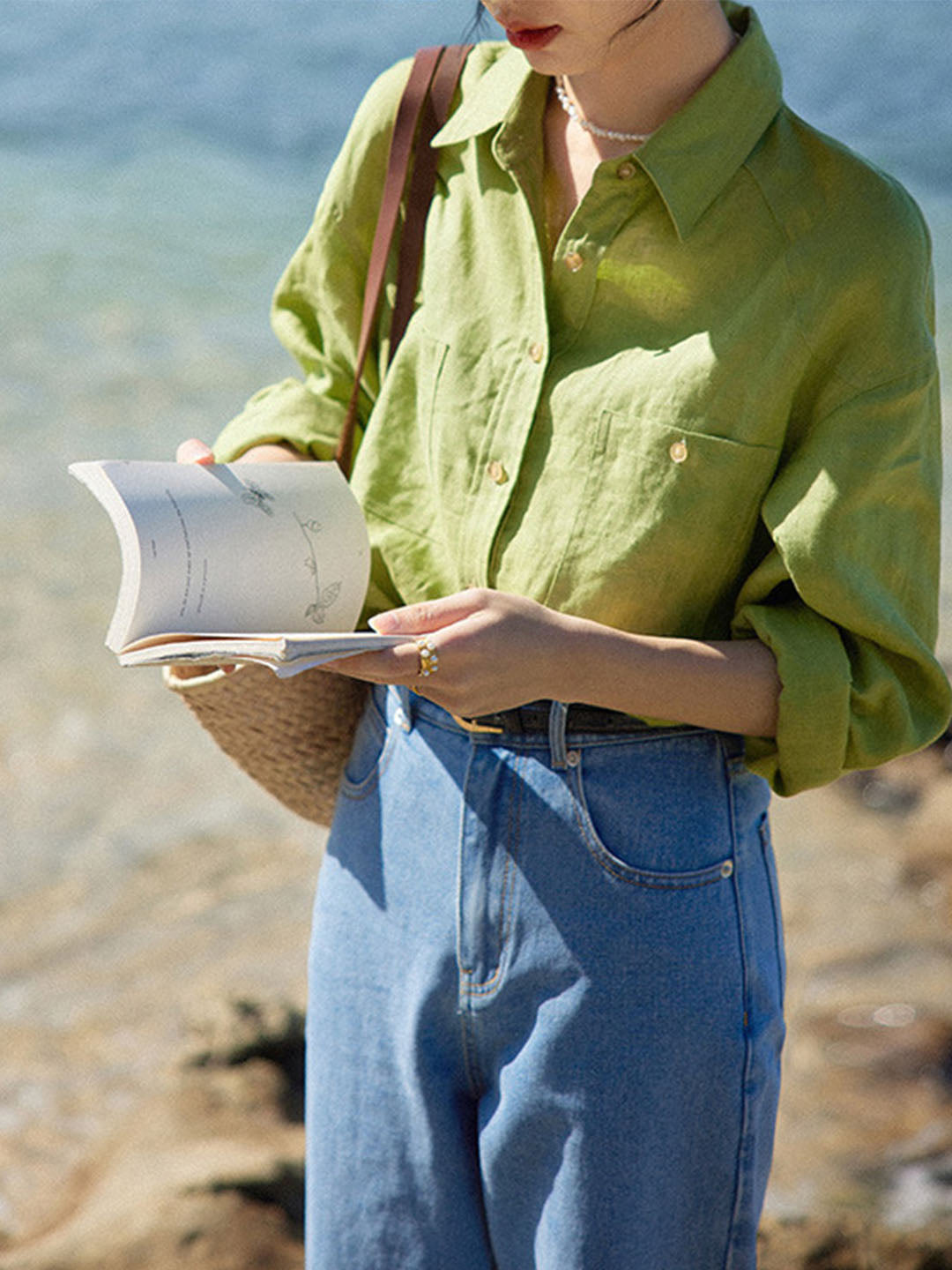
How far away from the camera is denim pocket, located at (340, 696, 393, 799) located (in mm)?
A: 1572

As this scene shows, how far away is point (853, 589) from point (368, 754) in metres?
0.51

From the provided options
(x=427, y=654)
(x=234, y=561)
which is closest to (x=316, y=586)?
(x=234, y=561)

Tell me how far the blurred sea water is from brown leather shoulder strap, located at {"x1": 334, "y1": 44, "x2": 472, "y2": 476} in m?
2.89

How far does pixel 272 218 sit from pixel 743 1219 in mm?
8264

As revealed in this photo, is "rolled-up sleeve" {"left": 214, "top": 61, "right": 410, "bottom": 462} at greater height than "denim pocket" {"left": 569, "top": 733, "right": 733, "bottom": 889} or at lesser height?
greater

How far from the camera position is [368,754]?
1.59 metres

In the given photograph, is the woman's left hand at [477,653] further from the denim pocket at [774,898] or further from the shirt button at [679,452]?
the denim pocket at [774,898]

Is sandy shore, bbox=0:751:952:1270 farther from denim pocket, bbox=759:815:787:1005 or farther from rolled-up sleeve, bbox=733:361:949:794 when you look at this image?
rolled-up sleeve, bbox=733:361:949:794

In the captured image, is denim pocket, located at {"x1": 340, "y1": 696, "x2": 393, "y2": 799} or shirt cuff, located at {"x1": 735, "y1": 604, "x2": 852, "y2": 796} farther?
denim pocket, located at {"x1": 340, "y1": 696, "x2": 393, "y2": 799}

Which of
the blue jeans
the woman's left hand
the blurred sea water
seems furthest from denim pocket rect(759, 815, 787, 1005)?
the blurred sea water

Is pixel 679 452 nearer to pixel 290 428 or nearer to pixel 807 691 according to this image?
pixel 807 691

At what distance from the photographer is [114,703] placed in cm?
509

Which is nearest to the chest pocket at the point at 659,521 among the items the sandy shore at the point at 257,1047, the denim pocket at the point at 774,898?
the denim pocket at the point at 774,898

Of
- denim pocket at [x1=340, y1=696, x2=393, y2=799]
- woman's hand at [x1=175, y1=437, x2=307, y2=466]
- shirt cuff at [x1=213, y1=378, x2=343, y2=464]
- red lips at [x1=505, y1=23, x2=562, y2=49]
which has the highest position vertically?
red lips at [x1=505, y1=23, x2=562, y2=49]
